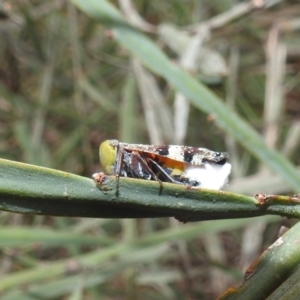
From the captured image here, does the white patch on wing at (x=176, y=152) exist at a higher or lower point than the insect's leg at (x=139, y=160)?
lower

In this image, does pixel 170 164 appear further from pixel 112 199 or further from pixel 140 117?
pixel 140 117

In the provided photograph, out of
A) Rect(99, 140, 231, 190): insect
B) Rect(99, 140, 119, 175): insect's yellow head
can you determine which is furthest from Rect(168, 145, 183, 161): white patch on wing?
Rect(99, 140, 119, 175): insect's yellow head

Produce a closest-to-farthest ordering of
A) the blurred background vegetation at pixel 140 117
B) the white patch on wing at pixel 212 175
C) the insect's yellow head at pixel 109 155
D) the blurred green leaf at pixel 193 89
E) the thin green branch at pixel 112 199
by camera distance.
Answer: the thin green branch at pixel 112 199 → the white patch on wing at pixel 212 175 → the insect's yellow head at pixel 109 155 → the blurred green leaf at pixel 193 89 → the blurred background vegetation at pixel 140 117

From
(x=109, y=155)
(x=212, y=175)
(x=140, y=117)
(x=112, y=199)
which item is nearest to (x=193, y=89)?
(x=109, y=155)

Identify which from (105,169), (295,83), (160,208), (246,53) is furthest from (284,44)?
(160,208)

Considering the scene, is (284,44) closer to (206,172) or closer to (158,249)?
(158,249)

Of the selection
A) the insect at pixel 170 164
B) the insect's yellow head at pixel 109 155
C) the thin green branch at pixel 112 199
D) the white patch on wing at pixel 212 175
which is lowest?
the thin green branch at pixel 112 199

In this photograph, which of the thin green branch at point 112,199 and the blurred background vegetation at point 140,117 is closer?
the thin green branch at point 112,199

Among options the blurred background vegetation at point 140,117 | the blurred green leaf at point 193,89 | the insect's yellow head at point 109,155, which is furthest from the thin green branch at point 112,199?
the blurred background vegetation at point 140,117

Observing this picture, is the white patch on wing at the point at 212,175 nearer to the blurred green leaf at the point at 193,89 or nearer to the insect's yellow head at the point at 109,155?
the insect's yellow head at the point at 109,155
